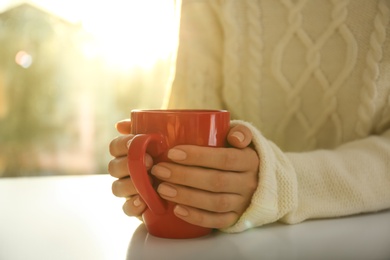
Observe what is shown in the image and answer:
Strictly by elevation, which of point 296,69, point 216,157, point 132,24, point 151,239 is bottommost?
point 151,239

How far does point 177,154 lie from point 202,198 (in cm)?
6

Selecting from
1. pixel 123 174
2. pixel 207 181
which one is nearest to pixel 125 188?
pixel 123 174

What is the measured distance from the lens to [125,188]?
0.53 meters

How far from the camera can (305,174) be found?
22.7 inches

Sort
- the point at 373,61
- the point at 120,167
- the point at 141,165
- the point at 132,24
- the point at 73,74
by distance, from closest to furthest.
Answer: the point at 141,165 < the point at 120,167 < the point at 373,61 < the point at 132,24 < the point at 73,74

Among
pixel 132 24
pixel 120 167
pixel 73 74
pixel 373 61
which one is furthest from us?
pixel 73 74

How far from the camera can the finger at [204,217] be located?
46 centimetres

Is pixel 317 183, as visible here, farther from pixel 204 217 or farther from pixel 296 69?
pixel 296 69

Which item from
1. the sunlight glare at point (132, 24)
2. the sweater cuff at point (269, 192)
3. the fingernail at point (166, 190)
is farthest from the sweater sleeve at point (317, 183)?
the sunlight glare at point (132, 24)

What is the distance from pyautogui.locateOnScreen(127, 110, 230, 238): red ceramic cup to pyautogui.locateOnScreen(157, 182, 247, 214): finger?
0.04 ft

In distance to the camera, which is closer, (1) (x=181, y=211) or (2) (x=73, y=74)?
(1) (x=181, y=211)

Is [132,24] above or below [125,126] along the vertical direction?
above

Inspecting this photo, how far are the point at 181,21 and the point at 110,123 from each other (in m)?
0.87

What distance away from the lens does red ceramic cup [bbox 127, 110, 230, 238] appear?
431mm
